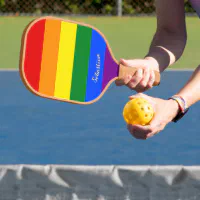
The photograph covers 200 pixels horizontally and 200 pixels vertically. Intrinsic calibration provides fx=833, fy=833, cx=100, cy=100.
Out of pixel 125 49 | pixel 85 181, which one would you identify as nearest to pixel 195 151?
pixel 85 181

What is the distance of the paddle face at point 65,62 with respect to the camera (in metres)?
2.54

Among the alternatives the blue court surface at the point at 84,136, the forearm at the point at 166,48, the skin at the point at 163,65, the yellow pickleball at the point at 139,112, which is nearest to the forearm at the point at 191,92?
the skin at the point at 163,65

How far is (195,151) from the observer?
5602mm

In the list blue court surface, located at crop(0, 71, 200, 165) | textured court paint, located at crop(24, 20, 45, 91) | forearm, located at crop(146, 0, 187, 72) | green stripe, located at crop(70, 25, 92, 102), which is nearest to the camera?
textured court paint, located at crop(24, 20, 45, 91)

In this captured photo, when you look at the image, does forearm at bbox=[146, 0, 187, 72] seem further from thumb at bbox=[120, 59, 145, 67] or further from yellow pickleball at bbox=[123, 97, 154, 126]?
yellow pickleball at bbox=[123, 97, 154, 126]

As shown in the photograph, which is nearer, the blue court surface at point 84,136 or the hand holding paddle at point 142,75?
the hand holding paddle at point 142,75

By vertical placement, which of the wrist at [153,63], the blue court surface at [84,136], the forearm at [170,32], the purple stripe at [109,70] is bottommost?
the blue court surface at [84,136]

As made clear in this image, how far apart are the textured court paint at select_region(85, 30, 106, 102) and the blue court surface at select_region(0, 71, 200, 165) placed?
261cm

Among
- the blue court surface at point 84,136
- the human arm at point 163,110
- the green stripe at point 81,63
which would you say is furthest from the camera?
the blue court surface at point 84,136

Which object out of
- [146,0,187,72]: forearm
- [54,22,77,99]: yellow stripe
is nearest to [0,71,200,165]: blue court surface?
[146,0,187,72]: forearm

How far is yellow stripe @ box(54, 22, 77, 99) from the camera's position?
2.58 metres

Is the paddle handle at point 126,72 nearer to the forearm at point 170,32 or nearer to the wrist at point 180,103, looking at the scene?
the forearm at point 170,32

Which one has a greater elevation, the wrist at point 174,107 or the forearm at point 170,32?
the forearm at point 170,32

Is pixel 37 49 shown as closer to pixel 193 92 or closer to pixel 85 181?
pixel 193 92
